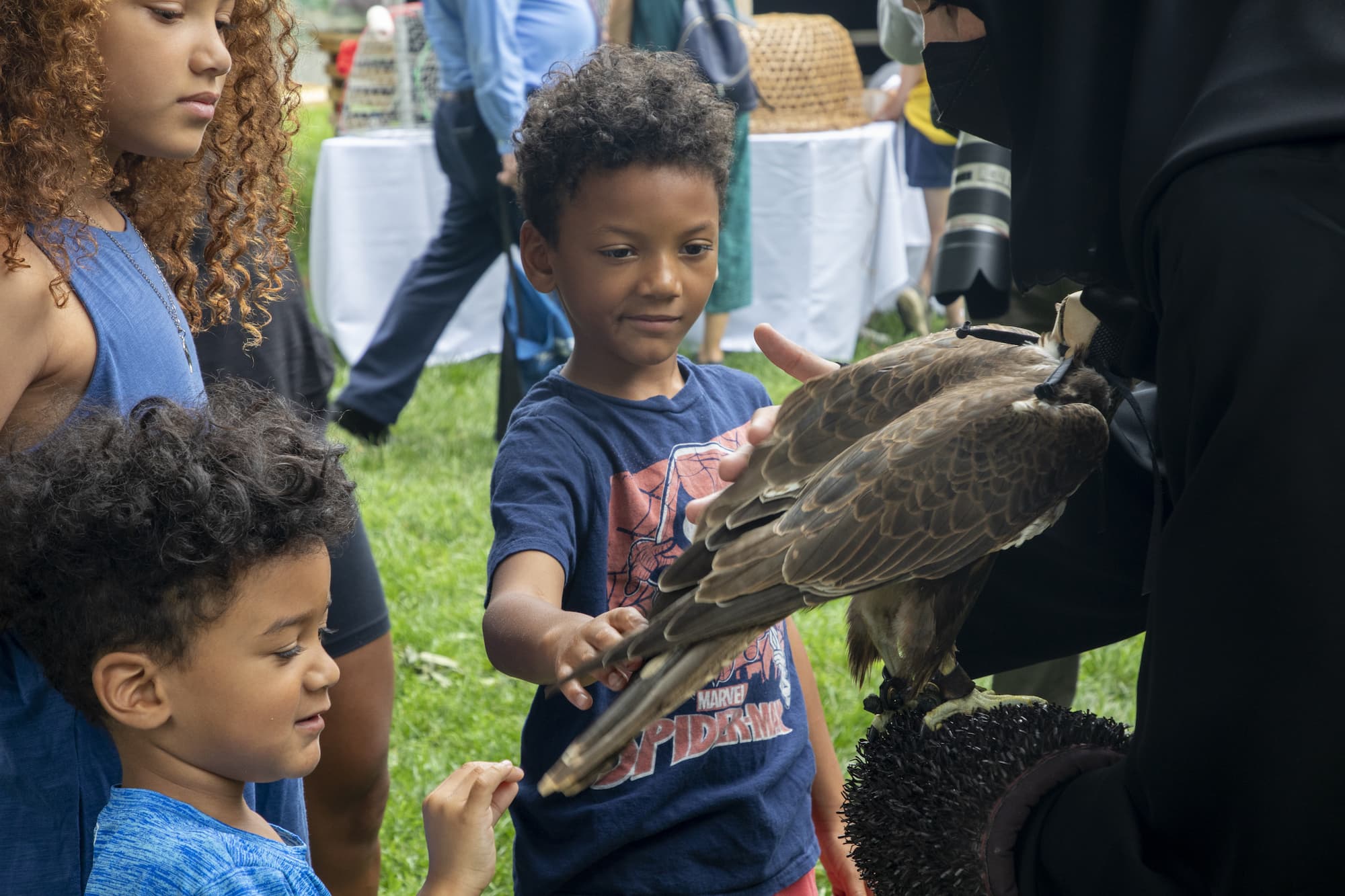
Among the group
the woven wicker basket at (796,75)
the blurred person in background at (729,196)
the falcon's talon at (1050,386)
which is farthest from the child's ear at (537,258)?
the woven wicker basket at (796,75)

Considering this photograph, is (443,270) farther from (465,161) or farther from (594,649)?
(594,649)

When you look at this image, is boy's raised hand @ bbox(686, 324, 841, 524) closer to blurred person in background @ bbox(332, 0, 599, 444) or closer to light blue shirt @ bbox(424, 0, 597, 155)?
blurred person in background @ bbox(332, 0, 599, 444)

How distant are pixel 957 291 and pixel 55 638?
6.23 ft

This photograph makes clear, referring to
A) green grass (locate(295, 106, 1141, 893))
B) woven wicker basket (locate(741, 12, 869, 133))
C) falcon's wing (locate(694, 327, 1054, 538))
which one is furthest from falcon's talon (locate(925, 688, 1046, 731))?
woven wicker basket (locate(741, 12, 869, 133))

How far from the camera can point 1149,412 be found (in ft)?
5.90

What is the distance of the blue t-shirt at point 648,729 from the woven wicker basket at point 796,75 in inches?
254

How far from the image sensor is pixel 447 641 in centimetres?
435

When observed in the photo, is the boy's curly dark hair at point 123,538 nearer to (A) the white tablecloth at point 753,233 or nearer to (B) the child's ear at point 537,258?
(B) the child's ear at point 537,258

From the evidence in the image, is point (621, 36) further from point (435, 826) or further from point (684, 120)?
point (435, 826)

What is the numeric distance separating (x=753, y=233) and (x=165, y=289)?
6.55m

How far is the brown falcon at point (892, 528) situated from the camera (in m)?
1.50

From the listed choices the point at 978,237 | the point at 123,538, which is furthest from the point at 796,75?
the point at 123,538

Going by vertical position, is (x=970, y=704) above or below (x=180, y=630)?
below

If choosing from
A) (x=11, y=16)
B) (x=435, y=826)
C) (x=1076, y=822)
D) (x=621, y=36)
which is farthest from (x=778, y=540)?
(x=621, y=36)
